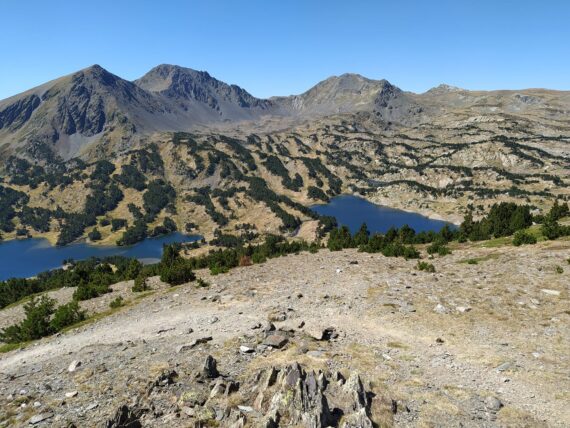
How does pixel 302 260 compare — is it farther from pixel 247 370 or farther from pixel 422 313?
pixel 247 370

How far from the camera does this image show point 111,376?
2047 cm

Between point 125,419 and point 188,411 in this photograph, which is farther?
point 188,411

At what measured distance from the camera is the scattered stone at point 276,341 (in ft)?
75.2

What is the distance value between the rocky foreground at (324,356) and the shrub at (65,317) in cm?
333

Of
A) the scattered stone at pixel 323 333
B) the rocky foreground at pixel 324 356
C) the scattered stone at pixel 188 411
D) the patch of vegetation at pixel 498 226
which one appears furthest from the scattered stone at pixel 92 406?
the patch of vegetation at pixel 498 226

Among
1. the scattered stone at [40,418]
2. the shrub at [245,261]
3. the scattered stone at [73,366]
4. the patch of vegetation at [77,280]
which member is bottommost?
the patch of vegetation at [77,280]

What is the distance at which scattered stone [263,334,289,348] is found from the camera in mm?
22906

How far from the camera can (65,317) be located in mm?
34344

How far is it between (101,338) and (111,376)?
980 centimetres

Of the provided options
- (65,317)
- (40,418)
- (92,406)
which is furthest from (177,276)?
(40,418)

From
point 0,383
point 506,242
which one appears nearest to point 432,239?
point 506,242

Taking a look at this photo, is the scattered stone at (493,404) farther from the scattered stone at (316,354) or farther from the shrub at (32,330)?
the shrub at (32,330)

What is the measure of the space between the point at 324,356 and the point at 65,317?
26178mm

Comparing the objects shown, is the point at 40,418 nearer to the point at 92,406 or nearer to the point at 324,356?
the point at 92,406
